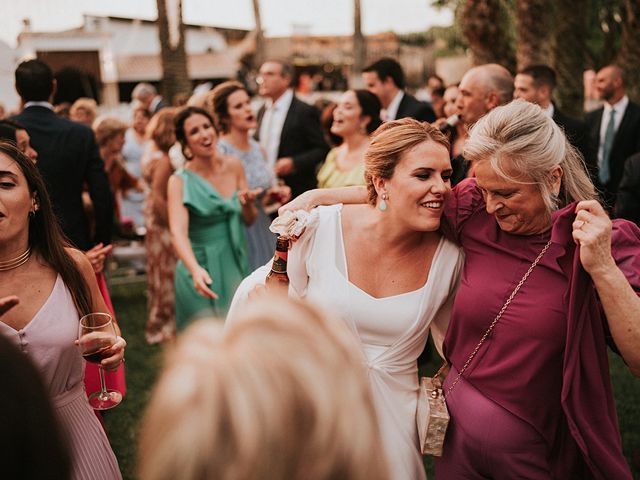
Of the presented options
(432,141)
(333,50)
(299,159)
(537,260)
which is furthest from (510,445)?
(333,50)

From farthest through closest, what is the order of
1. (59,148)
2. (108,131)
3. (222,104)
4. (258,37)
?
(258,37)
(108,131)
(222,104)
(59,148)

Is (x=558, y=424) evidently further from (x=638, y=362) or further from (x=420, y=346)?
(x=420, y=346)

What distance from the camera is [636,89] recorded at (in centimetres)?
1086

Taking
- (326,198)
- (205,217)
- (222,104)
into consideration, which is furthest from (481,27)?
(326,198)

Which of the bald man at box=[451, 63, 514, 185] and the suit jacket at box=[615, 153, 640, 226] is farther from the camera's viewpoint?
the bald man at box=[451, 63, 514, 185]

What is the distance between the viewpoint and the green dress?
473 cm

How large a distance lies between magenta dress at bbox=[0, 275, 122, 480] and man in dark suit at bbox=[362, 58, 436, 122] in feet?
15.8

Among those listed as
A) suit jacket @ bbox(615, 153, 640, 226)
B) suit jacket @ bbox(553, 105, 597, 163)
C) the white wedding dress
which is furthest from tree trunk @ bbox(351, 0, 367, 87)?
the white wedding dress

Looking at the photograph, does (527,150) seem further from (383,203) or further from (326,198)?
(326,198)

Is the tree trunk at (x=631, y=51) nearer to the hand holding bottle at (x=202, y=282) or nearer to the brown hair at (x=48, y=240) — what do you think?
the hand holding bottle at (x=202, y=282)

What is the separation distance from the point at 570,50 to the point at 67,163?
935 centimetres

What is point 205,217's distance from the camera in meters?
4.83

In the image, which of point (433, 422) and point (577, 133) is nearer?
point (433, 422)

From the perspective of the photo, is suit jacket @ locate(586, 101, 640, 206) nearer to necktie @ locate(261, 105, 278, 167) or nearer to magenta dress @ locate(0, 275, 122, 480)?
necktie @ locate(261, 105, 278, 167)
